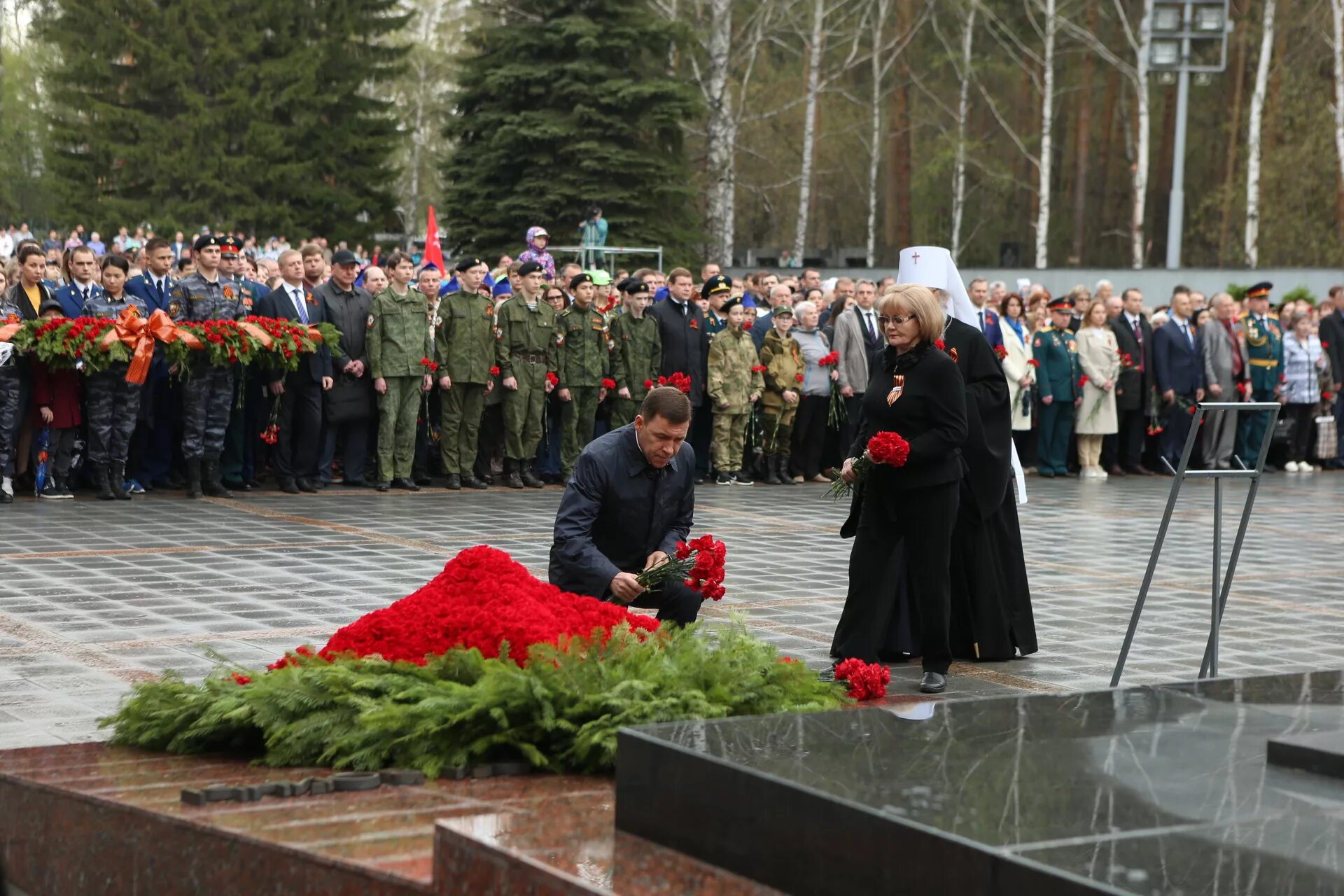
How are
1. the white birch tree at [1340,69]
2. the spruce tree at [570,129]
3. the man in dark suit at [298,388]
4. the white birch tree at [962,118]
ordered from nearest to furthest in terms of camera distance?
the man in dark suit at [298,388]
the spruce tree at [570,129]
the white birch tree at [1340,69]
the white birch tree at [962,118]

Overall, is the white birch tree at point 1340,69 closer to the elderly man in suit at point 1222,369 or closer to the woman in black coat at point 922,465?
the elderly man in suit at point 1222,369

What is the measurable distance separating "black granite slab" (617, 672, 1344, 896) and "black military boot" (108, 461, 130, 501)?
1073 cm

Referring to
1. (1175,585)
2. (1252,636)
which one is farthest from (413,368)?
(1252,636)

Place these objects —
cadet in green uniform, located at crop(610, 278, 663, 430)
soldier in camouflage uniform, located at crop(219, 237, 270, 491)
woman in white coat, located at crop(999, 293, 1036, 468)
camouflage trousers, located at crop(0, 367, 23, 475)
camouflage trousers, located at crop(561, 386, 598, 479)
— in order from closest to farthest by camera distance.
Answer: camouflage trousers, located at crop(0, 367, 23, 475) → soldier in camouflage uniform, located at crop(219, 237, 270, 491) → camouflage trousers, located at crop(561, 386, 598, 479) → cadet in green uniform, located at crop(610, 278, 663, 430) → woman in white coat, located at crop(999, 293, 1036, 468)

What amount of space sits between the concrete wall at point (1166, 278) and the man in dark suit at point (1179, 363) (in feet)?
28.7

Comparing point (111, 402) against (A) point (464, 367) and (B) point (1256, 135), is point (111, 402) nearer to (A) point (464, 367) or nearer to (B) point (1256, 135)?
(A) point (464, 367)

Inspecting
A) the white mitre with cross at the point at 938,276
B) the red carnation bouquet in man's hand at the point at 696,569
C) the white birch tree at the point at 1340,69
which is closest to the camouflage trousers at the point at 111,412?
the white mitre with cross at the point at 938,276

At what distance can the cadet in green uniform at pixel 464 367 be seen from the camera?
53.9 ft

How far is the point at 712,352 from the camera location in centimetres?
1788

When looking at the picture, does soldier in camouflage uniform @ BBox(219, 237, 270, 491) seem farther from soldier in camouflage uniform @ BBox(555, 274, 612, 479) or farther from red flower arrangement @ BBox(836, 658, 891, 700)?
red flower arrangement @ BBox(836, 658, 891, 700)

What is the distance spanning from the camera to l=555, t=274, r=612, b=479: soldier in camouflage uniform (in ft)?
56.6

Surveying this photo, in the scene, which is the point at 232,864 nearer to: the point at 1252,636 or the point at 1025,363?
the point at 1252,636

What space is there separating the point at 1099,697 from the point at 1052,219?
175 ft

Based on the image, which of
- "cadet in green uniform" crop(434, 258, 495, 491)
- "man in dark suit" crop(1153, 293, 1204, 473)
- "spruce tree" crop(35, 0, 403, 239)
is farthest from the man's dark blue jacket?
"spruce tree" crop(35, 0, 403, 239)
